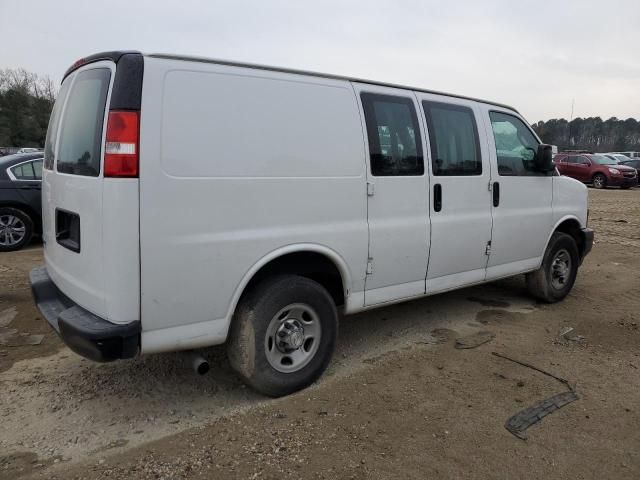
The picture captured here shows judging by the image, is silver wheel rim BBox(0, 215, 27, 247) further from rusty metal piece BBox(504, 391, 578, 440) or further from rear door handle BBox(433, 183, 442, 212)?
rusty metal piece BBox(504, 391, 578, 440)

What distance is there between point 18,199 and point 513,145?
7.26m

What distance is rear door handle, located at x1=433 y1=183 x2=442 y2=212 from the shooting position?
4168mm

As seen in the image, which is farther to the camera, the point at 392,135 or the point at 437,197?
the point at 437,197

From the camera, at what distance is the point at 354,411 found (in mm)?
3283

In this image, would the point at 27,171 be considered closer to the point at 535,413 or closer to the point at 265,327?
the point at 265,327

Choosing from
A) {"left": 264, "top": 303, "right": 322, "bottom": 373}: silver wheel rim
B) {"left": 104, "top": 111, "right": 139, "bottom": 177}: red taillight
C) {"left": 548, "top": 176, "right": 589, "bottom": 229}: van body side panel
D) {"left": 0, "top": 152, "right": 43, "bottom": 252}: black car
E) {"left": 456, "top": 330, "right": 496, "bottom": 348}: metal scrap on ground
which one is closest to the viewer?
{"left": 104, "top": 111, "right": 139, "bottom": 177}: red taillight

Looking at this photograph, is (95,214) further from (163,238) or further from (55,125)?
(55,125)

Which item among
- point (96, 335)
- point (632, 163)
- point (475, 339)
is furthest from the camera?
point (632, 163)

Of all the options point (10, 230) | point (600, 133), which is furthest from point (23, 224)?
point (600, 133)

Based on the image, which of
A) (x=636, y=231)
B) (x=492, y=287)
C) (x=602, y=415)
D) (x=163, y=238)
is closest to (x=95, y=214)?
(x=163, y=238)

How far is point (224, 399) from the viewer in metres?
3.45

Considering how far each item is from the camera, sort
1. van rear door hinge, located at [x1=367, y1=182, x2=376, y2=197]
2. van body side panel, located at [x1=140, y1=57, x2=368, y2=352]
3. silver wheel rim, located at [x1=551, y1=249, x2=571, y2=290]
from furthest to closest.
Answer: silver wheel rim, located at [x1=551, y1=249, x2=571, y2=290], van rear door hinge, located at [x1=367, y1=182, x2=376, y2=197], van body side panel, located at [x1=140, y1=57, x2=368, y2=352]

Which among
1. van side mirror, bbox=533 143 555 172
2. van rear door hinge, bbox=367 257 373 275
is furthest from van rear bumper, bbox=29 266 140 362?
van side mirror, bbox=533 143 555 172

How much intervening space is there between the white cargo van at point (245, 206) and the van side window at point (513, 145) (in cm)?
37
